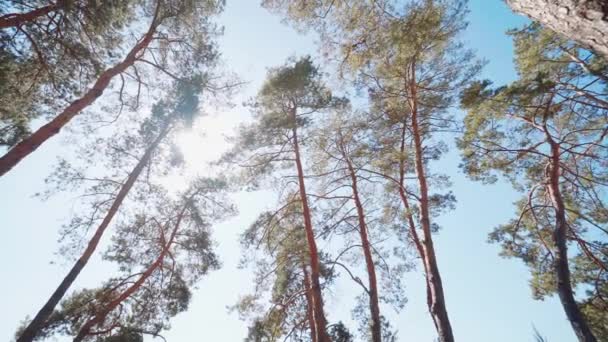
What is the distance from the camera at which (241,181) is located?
32.2ft

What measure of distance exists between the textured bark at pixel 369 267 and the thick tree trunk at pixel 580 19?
22.2ft

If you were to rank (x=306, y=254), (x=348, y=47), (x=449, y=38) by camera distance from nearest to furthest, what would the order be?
(x=348, y=47)
(x=449, y=38)
(x=306, y=254)

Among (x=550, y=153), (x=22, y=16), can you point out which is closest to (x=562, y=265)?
(x=550, y=153)

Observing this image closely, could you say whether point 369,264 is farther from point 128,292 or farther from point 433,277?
point 128,292

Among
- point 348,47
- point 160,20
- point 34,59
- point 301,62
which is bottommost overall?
point 34,59

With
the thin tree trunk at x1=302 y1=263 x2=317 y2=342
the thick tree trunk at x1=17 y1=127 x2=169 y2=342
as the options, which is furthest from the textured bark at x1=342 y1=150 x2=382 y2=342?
the thick tree trunk at x1=17 y1=127 x2=169 y2=342

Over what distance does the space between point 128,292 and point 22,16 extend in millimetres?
7241

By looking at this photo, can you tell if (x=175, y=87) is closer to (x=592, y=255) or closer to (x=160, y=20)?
(x=160, y=20)

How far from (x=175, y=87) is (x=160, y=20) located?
2226 millimetres

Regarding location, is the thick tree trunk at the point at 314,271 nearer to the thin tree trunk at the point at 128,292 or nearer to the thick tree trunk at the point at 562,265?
the thin tree trunk at the point at 128,292

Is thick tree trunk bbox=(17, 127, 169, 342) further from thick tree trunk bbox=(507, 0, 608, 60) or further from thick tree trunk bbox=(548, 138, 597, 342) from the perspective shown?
thick tree trunk bbox=(548, 138, 597, 342)

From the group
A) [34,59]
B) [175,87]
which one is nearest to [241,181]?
[175,87]

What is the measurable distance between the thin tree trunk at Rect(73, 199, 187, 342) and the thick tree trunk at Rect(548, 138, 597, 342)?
1034 cm

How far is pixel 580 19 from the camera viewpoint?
1.65m
